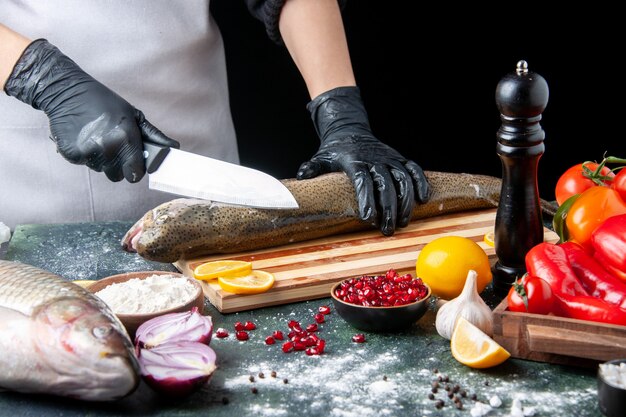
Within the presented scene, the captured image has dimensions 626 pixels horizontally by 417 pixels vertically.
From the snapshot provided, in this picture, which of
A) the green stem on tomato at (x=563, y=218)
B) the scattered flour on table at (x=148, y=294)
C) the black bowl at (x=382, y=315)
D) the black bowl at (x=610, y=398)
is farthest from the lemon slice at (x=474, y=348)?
the scattered flour on table at (x=148, y=294)

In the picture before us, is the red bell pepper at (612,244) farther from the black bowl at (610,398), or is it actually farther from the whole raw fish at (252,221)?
the whole raw fish at (252,221)

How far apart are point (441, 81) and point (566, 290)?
9.97ft

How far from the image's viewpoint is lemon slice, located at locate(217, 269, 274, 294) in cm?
229

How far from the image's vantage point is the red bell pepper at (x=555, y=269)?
6.42ft

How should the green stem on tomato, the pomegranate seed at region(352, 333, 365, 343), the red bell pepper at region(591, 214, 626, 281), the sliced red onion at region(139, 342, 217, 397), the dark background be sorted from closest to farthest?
1. the sliced red onion at region(139, 342, 217, 397)
2. the red bell pepper at region(591, 214, 626, 281)
3. the pomegranate seed at region(352, 333, 365, 343)
4. the green stem on tomato
5. the dark background

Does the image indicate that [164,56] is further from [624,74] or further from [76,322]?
[624,74]

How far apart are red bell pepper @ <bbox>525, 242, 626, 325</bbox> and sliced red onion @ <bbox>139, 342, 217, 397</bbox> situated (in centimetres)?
78

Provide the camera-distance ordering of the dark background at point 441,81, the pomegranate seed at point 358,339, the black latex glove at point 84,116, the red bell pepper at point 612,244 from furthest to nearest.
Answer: the dark background at point 441,81, the black latex glove at point 84,116, the pomegranate seed at point 358,339, the red bell pepper at point 612,244

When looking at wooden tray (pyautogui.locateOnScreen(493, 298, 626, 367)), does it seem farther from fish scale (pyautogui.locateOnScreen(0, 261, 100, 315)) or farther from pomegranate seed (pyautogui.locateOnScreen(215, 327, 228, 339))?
fish scale (pyautogui.locateOnScreen(0, 261, 100, 315))

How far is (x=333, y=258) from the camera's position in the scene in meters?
2.62

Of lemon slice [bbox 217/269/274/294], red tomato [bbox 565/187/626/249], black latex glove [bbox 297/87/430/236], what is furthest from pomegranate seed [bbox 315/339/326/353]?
black latex glove [bbox 297/87/430/236]

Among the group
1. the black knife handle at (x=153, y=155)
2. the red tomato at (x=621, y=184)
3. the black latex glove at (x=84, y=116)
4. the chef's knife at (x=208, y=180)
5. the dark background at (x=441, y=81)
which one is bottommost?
the dark background at (x=441, y=81)

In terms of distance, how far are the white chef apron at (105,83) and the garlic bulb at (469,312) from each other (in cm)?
172

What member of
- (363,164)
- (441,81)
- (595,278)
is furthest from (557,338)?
(441,81)
